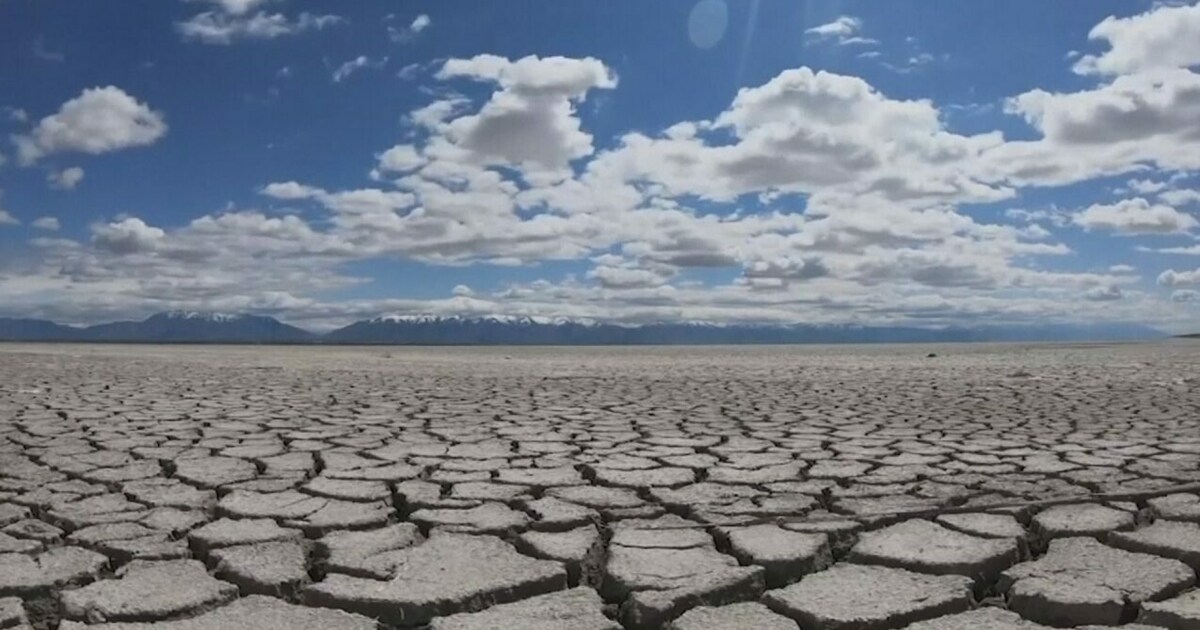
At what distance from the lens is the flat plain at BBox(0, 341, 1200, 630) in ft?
5.65

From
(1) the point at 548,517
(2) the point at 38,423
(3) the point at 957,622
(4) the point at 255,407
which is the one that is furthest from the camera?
(4) the point at 255,407

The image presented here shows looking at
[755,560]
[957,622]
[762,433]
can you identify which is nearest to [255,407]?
[762,433]

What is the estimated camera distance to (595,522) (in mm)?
2377

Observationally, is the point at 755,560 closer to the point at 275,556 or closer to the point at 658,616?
the point at 658,616

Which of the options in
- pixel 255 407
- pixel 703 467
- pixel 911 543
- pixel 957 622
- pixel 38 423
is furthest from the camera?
pixel 255 407

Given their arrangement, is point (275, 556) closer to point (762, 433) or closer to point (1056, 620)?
point (1056, 620)

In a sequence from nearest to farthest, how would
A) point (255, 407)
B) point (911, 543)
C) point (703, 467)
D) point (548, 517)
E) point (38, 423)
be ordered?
point (911, 543), point (548, 517), point (703, 467), point (38, 423), point (255, 407)

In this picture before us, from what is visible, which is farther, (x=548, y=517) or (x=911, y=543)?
(x=548, y=517)

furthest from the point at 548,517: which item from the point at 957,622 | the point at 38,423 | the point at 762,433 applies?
the point at 38,423

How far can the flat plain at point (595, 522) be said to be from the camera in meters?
1.72

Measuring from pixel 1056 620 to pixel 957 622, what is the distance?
192mm

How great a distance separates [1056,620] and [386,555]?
4.53 feet

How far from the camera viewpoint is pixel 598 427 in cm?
456

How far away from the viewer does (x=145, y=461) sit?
3.37 meters
